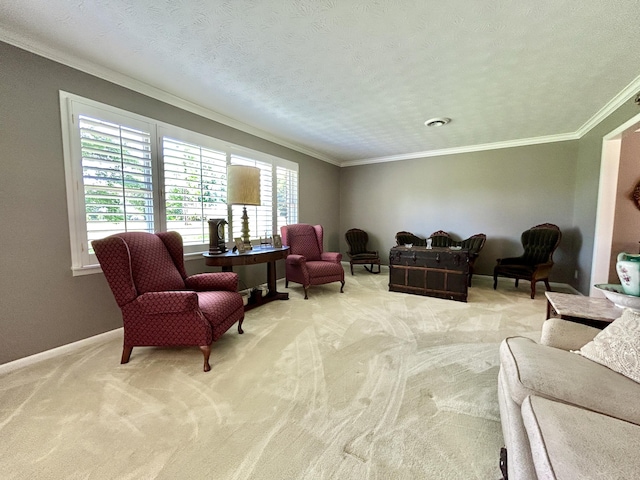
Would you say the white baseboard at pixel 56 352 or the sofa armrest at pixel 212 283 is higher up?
the sofa armrest at pixel 212 283

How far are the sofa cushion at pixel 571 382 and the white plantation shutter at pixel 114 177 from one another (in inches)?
126

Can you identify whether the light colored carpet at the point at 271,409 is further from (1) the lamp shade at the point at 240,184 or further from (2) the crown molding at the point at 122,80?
(2) the crown molding at the point at 122,80

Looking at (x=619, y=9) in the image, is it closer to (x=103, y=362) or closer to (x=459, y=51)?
(x=459, y=51)

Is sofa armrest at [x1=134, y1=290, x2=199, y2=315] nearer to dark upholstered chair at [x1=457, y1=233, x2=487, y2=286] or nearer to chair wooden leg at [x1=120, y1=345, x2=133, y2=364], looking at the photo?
chair wooden leg at [x1=120, y1=345, x2=133, y2=364]

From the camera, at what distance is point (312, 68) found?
2.29m

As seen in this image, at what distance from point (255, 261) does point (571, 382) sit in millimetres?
2709

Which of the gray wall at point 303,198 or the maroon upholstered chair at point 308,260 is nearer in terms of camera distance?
the gray wall at point 303,198

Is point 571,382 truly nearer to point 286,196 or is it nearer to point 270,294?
point 270,294

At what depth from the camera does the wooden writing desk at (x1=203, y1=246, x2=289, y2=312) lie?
9.24 feet

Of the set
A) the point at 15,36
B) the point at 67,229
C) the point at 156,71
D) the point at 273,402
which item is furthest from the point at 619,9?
the point at 67,229

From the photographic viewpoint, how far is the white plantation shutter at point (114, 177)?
230cm

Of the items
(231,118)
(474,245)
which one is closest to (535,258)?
(474,245)

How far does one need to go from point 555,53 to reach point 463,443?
2.87 meters

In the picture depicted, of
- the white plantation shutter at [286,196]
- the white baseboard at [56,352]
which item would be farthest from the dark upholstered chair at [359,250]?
the white baseboard at [56,352]
